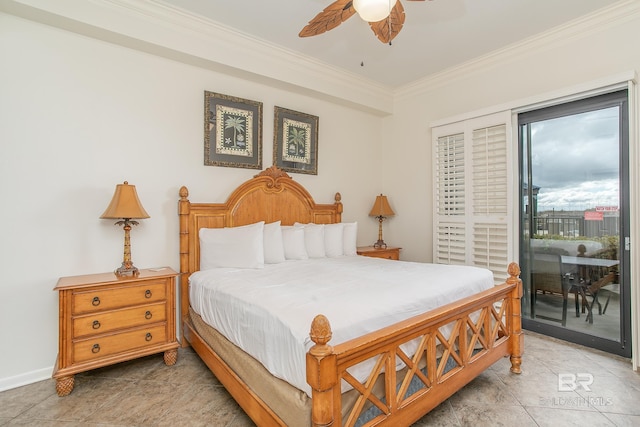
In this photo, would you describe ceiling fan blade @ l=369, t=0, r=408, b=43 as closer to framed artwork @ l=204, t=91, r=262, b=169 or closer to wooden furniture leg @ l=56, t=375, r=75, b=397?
framed artwork @ l=204, t=91, r=262, b=169

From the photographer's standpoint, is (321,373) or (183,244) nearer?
(321,373)

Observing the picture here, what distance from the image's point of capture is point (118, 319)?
230cm

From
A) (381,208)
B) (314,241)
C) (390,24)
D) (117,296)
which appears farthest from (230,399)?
(381,208)

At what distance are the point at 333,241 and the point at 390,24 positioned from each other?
2.22 m

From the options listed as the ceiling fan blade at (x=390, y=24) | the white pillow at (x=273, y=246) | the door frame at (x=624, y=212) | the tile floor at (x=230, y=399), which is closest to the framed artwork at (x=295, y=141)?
the white pillow at (x=273, y=246)

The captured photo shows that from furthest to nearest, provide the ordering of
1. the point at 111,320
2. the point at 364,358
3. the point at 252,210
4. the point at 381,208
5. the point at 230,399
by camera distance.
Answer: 1. the point at 381,208
2. the point at 252,210
3. the point at 111,320
4. the point at 230,399
5. the point at 364,358

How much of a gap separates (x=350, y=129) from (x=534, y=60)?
2.17 m

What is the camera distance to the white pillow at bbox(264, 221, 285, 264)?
3047mm

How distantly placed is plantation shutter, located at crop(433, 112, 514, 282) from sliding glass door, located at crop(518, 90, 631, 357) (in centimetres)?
21

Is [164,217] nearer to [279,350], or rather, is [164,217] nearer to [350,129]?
[279,350]

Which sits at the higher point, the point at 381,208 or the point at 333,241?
the point at 381,208

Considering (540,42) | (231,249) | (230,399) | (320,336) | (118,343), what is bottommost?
(230,399)

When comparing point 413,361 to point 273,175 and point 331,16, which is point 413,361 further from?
point 273,175

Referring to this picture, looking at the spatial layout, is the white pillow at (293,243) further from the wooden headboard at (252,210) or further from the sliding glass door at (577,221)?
the sliding glass door at (577,221)
